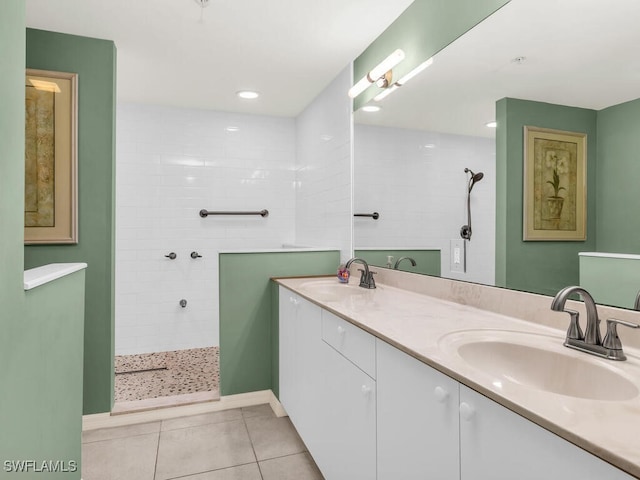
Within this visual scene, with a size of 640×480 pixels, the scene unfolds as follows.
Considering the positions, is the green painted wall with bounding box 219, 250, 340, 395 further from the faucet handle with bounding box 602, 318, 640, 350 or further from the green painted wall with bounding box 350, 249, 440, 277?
the faucet handle with bounding box 602, 318, 640, 350

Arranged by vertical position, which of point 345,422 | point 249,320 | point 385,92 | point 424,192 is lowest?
point 345,422

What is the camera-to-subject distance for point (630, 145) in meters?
1.18

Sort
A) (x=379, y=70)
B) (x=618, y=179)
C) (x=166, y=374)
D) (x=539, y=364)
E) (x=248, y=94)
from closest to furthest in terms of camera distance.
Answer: (x=539, y=364) < (x=618, y=179) < (x=379, y=70) < (x=166, y=374) < (x=248, y=94)

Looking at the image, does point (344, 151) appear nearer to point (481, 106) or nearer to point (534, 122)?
point (481, 106)

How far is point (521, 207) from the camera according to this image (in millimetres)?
1534

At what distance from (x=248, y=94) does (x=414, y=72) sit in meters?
1.73

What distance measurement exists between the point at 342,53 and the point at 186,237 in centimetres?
224

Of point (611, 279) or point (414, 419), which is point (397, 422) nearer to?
point (414, 419)

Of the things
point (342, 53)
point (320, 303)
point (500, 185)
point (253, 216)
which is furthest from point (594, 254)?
point (253, 216)

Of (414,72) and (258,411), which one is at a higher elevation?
(414,72)

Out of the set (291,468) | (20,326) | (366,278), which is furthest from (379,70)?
(291,468)

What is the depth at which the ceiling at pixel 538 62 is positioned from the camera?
47.0 inches

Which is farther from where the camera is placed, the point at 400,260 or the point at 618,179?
the point at 400,260

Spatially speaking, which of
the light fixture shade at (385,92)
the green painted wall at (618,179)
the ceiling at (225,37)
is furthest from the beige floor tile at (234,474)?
the ceiling at (225,37)
